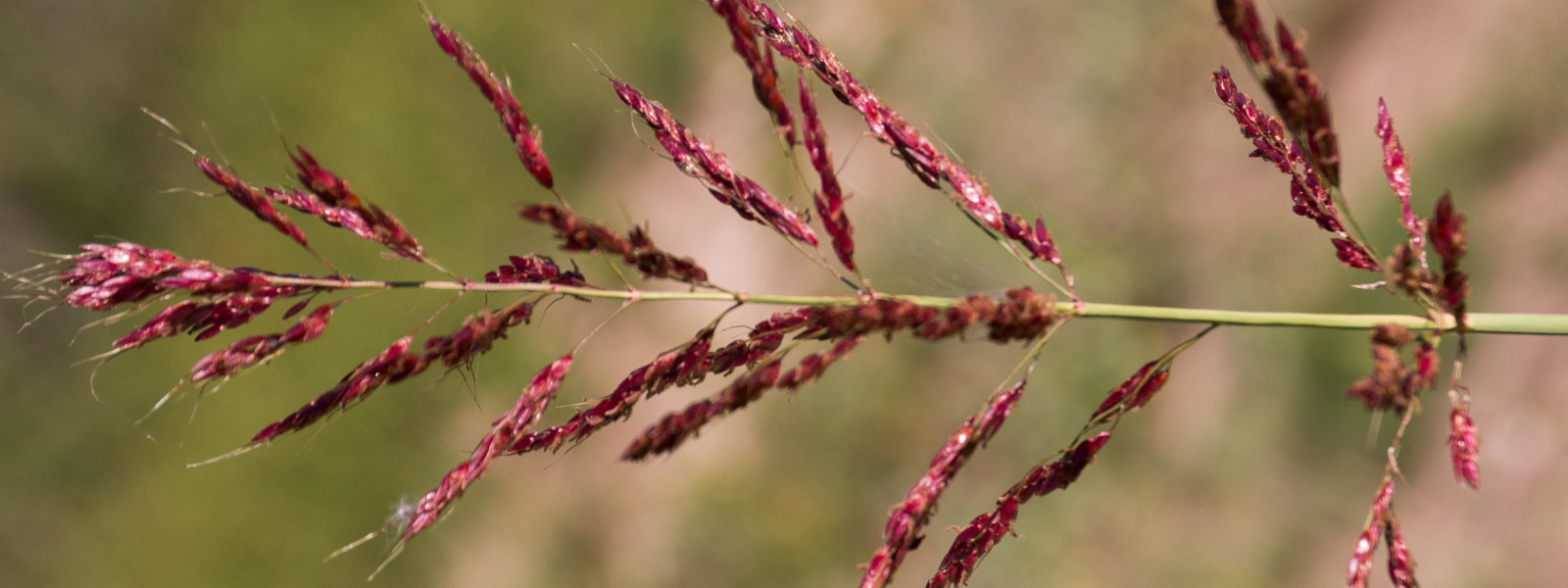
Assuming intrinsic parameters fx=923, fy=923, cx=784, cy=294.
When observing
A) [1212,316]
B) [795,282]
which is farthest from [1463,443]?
[795,282]

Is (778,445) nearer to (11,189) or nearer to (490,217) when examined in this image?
(490,217)

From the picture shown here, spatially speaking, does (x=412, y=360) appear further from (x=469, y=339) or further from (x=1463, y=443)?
(x=1463, y=443)

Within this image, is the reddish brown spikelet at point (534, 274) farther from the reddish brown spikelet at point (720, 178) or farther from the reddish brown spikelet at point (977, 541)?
the reddish brown spikelet at point (977, 541)

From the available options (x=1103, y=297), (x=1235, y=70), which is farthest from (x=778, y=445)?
(x=1235, y=70)

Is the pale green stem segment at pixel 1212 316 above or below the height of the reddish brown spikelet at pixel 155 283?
below

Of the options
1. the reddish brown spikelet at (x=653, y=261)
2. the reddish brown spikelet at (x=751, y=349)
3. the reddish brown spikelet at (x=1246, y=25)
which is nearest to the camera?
the reddish brown spikelet at (x=1246, y=25)

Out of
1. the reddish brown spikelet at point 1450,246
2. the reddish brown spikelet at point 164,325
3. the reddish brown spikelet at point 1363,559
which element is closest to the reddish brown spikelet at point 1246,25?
the reddish brown spikelet at point 1450,246

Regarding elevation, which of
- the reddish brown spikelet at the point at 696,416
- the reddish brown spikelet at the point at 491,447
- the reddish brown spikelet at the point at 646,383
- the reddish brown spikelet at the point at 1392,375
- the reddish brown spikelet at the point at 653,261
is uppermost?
the reddish brown spikelet at the point at 653,261
